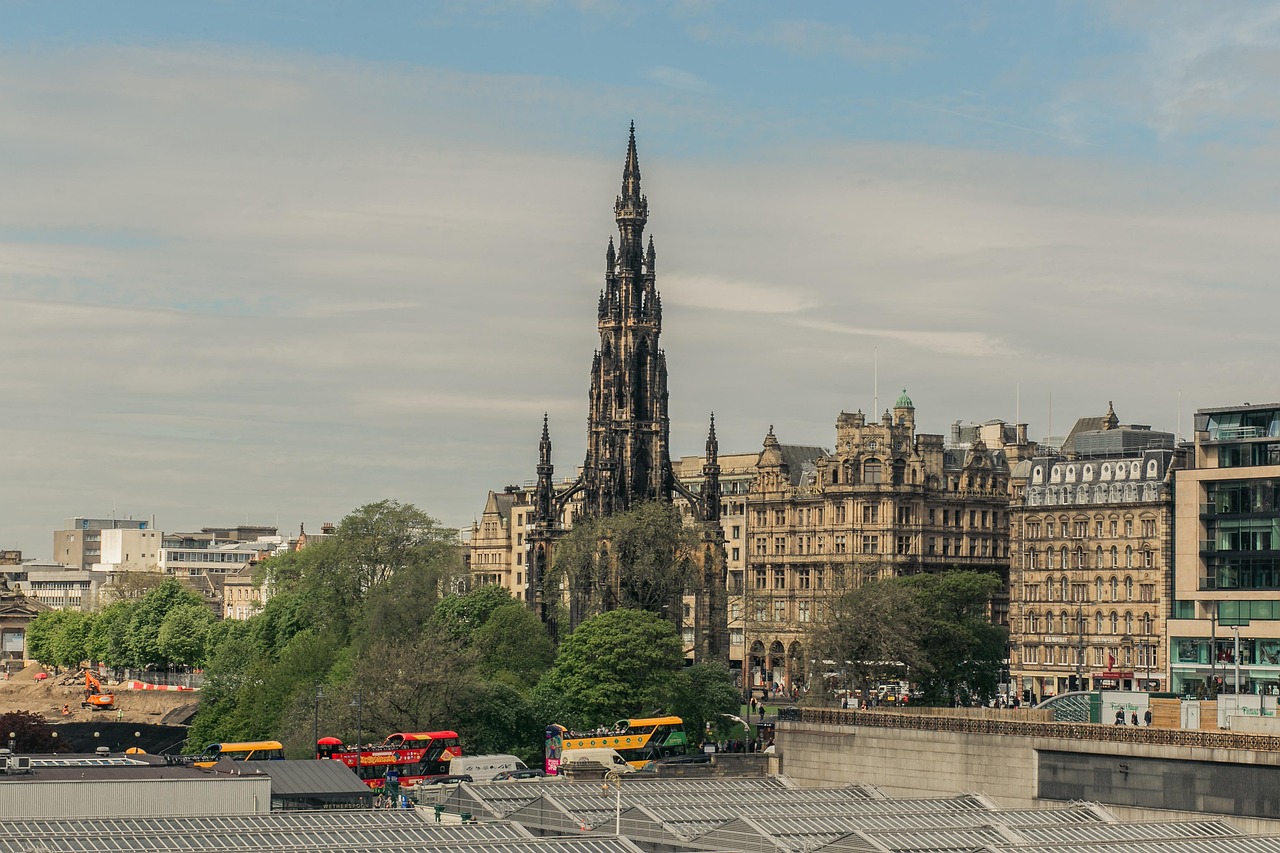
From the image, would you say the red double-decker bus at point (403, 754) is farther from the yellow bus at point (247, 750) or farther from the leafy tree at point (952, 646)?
the leafy tree at point (952, 646)

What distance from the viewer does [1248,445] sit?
484 feet

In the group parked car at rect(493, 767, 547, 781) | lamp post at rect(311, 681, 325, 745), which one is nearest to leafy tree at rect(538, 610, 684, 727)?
lamp post at rect(311, 681, 325, 745)

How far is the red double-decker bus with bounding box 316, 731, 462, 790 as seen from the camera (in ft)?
428

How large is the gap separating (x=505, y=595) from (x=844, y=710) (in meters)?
90.5

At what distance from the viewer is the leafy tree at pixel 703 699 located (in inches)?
6171

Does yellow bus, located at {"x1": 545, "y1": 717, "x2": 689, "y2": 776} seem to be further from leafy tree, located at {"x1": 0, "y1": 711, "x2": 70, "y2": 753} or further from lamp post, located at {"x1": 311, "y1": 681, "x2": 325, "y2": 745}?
leafy tree, located at {"x1": 0, "y1": 711, "x2": 70, "y2": 753}

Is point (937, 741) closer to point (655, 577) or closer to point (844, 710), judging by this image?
point (844, 710)

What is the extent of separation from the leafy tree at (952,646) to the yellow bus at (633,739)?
33845 mm

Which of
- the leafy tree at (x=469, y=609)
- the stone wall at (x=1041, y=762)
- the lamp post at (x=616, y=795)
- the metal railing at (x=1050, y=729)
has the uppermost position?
the leafy tree at (x=469, y=609)

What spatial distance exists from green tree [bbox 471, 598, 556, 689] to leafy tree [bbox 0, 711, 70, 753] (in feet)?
123

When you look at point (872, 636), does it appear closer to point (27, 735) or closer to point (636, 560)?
point (636, 560)

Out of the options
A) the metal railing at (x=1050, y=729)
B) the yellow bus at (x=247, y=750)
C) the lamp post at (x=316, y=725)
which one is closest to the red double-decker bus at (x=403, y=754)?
the lamp post at (x=316, y=725)

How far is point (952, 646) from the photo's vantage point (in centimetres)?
18112

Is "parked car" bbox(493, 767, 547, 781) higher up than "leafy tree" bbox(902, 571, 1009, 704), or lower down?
lower down
